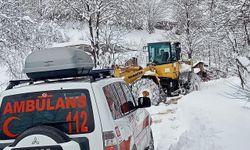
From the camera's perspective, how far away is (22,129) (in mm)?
4668

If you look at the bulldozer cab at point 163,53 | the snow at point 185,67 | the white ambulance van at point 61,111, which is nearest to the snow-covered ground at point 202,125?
the bulldozer cab at point 163,53

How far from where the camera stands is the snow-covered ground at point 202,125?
8.70 m

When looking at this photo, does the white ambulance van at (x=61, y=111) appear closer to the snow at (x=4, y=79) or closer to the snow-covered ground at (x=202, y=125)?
the snow-covered ground at (x=202, y=125)

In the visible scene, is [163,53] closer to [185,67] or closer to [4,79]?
[185,67]

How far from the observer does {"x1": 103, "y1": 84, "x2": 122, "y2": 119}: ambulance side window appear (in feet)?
16.1

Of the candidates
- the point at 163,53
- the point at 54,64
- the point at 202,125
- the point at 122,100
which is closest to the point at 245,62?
the point at 122,100

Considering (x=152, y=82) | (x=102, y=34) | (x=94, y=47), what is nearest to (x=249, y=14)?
(x=152, y=82)

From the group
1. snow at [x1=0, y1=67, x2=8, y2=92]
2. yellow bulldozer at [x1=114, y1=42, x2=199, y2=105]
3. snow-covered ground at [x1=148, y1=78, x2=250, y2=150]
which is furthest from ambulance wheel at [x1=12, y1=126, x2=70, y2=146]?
yellow bulldozer at [x1=114, y1=42, x2=199, y2=105]

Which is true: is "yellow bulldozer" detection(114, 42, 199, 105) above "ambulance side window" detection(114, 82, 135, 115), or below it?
below

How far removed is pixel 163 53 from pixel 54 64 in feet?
47.5

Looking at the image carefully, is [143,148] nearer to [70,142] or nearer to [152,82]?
[70,142]

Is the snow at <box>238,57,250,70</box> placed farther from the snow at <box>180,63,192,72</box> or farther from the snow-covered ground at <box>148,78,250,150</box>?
the snow at <box>180,63,192,72</box>

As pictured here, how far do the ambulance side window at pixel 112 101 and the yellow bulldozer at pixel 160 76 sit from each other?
1087 centimetres

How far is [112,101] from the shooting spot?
16.7 ft
